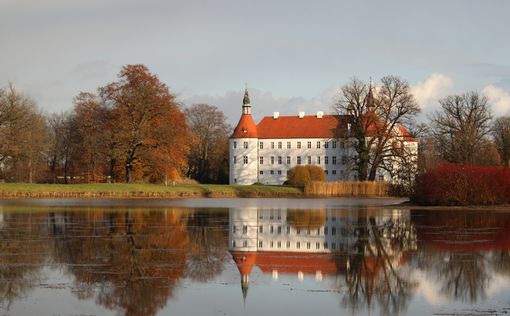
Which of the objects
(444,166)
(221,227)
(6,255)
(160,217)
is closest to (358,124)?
(444,166)

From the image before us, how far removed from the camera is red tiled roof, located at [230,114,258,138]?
322 ft

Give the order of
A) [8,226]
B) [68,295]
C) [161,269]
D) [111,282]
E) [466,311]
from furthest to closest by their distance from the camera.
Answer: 1. [8,226]
2. [161,269]
3. [111,282]
4. [68,295]
5. [466,311]

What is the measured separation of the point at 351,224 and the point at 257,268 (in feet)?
40.8

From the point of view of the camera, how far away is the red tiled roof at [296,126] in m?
99.1

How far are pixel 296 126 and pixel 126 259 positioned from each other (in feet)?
284

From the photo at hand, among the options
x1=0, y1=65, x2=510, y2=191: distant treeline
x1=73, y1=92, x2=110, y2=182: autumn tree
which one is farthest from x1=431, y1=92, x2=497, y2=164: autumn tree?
x1=73, y1=92, x2=110, y2=182: autumn tree

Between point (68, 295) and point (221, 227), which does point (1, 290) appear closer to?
point (68, 295)

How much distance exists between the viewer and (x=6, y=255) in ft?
53.1

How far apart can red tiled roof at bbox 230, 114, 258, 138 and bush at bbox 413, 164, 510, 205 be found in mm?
60072

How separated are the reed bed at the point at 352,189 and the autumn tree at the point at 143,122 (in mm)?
13042

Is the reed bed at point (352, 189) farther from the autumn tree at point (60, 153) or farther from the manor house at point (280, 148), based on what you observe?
the manor house at point (280, 148)

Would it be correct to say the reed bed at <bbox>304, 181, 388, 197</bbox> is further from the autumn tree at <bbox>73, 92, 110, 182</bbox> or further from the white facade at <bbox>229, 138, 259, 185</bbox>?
the white facade at <bbox>229, 138, 259, 185</bbox>

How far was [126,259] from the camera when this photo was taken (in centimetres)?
1545

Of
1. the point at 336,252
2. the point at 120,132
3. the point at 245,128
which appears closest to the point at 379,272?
the point at 336,252
